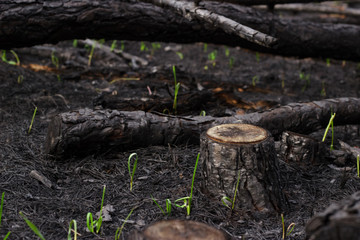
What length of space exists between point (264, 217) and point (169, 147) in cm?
102

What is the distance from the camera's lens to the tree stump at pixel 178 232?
5.71ft

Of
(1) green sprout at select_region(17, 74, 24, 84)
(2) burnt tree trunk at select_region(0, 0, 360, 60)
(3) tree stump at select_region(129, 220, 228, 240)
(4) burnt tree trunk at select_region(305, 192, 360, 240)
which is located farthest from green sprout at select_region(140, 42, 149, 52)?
(4) burnt tree trunk at select_region(305, 192, 360, 240)

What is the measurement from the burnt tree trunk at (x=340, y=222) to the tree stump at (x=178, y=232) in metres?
0.49

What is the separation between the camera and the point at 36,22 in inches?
157

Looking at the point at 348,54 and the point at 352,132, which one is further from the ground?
the point at 348,54

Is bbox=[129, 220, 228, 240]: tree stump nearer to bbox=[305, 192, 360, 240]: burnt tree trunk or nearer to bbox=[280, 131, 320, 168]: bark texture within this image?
bbox=[305, 192, 360, 240]: burnt tree trunk

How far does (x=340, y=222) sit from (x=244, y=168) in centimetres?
103

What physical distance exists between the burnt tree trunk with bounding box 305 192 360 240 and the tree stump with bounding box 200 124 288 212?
2.86ft

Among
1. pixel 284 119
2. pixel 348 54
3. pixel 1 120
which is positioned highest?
pixel 348 54

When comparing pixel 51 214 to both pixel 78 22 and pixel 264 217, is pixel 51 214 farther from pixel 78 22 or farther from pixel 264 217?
pixel 78 22

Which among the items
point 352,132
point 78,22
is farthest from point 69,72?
point 352,132

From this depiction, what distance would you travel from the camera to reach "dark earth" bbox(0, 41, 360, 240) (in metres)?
2.40

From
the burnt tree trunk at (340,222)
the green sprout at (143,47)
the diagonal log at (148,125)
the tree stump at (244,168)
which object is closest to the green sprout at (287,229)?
the tree stump at (244,168)

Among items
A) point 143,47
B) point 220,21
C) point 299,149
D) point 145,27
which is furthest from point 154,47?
point 299,149
